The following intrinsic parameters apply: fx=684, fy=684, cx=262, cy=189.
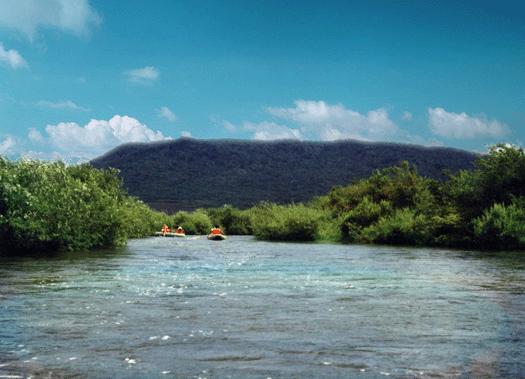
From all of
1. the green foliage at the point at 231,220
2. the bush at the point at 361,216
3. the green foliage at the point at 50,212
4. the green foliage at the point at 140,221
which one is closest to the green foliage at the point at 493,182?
the bush at the point at 361,216

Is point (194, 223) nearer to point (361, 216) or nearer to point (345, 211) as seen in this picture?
point (345, 211)

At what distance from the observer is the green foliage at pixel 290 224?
70.1 m

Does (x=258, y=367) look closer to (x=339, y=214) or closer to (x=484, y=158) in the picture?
(x=484, y=158)

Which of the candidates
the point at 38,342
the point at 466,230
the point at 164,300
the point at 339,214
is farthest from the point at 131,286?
the point at 339,214

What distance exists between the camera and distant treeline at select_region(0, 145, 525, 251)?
122 ft

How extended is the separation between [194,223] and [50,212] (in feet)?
231

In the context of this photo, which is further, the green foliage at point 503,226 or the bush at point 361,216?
the bush at point 361,216

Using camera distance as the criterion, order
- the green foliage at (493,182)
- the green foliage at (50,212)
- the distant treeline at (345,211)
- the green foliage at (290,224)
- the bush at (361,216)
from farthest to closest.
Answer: the green foliage at (290,224) → the bush at (361,216) → the green foliage at (493,182) → the distant treeline at (345,211) → the green foliage at (50,212)

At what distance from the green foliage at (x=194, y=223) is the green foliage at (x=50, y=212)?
2330 inches

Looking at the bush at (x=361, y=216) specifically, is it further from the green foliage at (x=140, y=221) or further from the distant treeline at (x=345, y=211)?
the green foliage at (x=140, y=221)

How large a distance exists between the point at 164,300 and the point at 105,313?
2.61 metres

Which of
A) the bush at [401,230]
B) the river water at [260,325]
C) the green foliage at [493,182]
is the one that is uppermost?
the green foliage at [493,182]

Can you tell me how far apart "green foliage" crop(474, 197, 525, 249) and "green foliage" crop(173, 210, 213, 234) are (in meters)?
63.6

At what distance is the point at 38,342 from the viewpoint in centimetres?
1029
